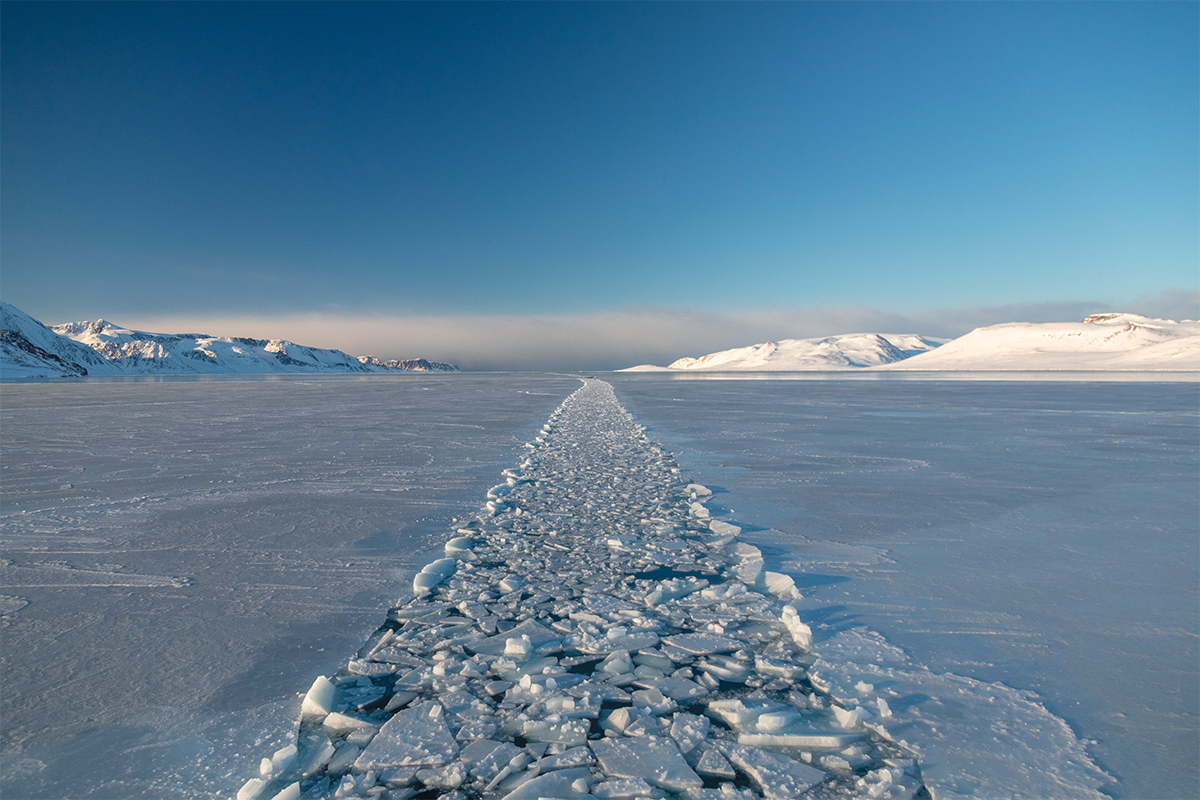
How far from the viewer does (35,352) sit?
138625mm

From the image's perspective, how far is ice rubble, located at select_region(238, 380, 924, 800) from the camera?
1900mm

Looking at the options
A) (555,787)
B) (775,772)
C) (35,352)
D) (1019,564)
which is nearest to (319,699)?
(555,787)

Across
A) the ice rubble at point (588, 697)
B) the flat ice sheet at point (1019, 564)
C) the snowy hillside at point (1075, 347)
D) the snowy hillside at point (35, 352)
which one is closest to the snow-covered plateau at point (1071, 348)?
the snowy hillside at point (1075, 347)

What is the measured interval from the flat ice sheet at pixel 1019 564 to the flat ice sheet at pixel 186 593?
8.34ft

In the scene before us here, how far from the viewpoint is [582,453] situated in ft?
28.5

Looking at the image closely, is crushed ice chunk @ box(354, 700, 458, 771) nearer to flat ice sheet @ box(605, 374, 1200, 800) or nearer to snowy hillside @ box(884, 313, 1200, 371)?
flat ice sheet @ box(605, 374, 1200, 800)

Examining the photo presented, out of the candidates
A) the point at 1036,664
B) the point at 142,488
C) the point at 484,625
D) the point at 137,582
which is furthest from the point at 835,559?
the point at 142,488

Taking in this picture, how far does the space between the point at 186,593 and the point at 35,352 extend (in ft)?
623

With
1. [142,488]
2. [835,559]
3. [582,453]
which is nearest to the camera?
[835,559]

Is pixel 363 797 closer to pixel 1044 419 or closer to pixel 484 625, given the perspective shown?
pixel 484 625

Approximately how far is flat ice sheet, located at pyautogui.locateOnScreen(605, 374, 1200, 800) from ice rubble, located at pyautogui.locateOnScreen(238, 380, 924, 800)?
0.46 metres

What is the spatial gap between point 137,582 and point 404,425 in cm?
983

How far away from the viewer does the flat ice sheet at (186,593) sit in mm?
2055

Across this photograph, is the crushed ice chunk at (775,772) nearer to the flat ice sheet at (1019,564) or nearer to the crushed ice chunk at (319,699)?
the flat ice sheet at (1019,564)
